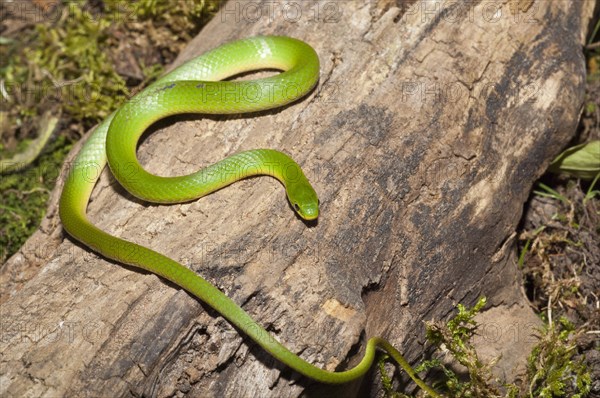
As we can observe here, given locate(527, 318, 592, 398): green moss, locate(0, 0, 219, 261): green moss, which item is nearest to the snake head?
locate(527, 318, 592, 398): green moss

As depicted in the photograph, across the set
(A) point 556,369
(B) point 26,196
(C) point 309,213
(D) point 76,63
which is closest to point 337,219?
(C) point 309,213

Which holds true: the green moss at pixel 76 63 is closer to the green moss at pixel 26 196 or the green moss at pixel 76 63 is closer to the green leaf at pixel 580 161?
the green moss at pixel 26 196

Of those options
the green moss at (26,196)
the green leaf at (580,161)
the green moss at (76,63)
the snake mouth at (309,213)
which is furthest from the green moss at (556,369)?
the green moss at (76,63)

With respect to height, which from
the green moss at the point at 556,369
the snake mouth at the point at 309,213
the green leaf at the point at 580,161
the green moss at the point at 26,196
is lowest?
the green moss at the point at 556,369

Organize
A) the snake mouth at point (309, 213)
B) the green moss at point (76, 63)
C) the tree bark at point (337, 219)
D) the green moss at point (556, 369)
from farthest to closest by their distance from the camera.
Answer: the green moss at point (76, 63)
the green moss at point (556, 369)
the snake mouth at point (309, 213)
the tree bark at point (337, 219)

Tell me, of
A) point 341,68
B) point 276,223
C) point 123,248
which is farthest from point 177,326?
point 341,68

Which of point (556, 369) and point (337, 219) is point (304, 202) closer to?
point (337, 219)

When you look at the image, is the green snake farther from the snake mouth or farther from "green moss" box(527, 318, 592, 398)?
"green moss" box(527, 318, 592, 398)
